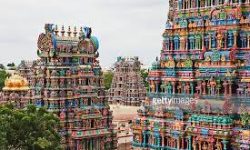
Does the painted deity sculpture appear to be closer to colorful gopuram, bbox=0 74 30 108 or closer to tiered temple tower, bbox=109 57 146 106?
colorful gopuram, bbox=0 74 30 108

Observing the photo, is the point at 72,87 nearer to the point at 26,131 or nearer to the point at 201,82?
the point at 26,131

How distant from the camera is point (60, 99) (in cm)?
3769

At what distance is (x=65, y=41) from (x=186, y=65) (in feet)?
38.4

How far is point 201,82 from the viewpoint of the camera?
2884 cm

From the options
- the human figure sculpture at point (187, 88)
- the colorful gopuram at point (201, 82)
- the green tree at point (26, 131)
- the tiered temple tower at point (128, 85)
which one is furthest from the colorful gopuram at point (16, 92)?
the tiered temple tower at point (128, 85)

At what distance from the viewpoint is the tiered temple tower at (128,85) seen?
228 feet

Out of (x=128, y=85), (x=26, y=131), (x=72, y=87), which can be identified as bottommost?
(x=26, y=131)

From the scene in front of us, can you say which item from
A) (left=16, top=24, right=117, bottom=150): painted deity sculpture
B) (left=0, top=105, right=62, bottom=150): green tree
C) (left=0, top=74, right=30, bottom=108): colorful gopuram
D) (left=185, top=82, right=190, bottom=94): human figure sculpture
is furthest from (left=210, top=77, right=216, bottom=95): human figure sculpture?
(left=0, top=74, right=30, bottom=108): colorful gopuram

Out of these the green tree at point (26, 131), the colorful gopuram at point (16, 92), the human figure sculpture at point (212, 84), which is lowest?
the green tree at point (26, 131)

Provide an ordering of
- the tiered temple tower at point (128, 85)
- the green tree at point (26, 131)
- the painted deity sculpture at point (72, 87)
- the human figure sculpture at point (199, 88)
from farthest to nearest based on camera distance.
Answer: the tiered temple tower at point (128, 85), the painted deity sculpture at point (72, 87), the human figure sculpture at point (199, 88), the green tree at point (26, 131)

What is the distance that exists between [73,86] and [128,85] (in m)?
31.5

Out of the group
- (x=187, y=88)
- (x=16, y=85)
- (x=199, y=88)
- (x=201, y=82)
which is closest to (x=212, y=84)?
(x=201, y=82)

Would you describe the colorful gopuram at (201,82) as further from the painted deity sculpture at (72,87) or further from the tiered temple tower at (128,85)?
the tiered temple tower at (128,85)

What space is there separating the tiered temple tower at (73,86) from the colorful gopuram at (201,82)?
7.39 m
